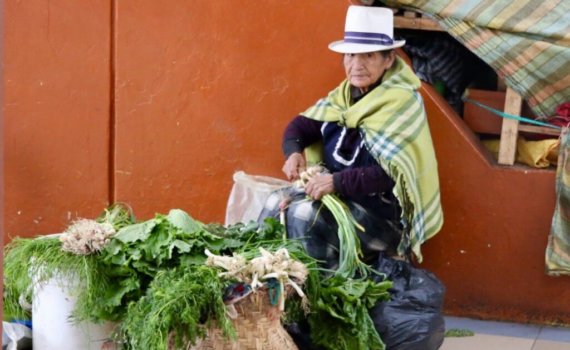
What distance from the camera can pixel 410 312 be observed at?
480cm

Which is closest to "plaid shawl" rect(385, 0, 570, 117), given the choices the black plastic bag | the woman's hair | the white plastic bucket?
the woman's hair

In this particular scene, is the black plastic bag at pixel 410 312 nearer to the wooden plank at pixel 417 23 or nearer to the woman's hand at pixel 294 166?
the woman's hand at pixel 294 166

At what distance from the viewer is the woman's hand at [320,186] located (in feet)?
16.4

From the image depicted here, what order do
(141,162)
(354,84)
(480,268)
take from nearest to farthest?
(354,84) → (480,268) → (141,162)

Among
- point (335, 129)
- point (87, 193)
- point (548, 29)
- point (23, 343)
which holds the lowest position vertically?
point (23, 343)

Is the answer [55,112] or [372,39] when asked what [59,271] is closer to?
[55,112]

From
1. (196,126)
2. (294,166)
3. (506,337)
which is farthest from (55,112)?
(506,337)

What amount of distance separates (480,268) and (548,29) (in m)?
1.20

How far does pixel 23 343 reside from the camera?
16.1ft

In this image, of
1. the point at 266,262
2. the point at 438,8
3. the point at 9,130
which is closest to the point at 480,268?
the point at 438,8

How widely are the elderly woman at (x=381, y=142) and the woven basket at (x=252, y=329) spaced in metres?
0.85

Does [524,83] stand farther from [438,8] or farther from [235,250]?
[235,250]

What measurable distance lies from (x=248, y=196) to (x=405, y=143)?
0.99 meters

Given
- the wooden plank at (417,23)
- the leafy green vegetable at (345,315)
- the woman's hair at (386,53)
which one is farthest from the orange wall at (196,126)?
the leafy green vegetable at (345,315)
